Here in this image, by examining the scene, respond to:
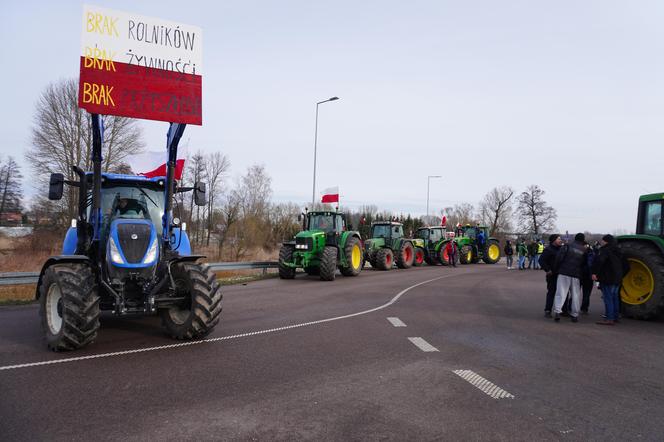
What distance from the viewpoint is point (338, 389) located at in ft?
16.0

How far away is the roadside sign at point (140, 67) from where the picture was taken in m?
6.79

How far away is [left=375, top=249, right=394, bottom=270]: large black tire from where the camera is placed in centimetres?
2311

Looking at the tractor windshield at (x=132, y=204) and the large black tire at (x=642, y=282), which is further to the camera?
the large black tire at (x=642, y=282)

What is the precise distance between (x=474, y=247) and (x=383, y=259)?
31.8ft

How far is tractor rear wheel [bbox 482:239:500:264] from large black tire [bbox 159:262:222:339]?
26.3m

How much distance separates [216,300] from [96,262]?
201cm

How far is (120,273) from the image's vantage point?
21.5ft

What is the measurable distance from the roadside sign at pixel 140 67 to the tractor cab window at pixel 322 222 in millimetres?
11524

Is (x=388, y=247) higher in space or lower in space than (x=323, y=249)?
lower

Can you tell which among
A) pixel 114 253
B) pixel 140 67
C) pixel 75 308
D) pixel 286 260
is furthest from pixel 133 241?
pixel 286 260

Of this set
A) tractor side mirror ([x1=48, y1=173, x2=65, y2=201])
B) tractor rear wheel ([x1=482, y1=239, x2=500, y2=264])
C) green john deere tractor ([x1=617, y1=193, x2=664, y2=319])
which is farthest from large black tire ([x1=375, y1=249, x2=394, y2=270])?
tractor side mirror ([x1=48, y1=173, x2=65, y2=201])

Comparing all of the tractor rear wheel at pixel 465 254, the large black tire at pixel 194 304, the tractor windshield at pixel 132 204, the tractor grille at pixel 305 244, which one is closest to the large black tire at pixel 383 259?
the tractor grille at pixel 305 244

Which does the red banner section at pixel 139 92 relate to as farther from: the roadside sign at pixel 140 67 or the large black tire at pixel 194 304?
the large black tire at pixel 194 304

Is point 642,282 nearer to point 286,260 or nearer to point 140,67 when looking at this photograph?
point 140,67
